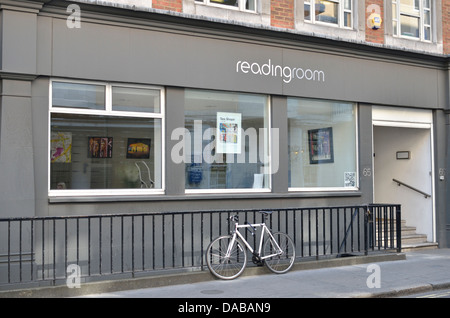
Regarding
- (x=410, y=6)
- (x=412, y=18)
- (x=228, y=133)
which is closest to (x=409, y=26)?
(x=412, y=18)

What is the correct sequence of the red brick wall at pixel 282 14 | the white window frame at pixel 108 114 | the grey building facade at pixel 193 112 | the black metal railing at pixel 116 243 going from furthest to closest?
1. the red brick wall at pixel 282 14
2. the white window frame at pixel 108 114
3. the grey building facade at pixel 193 112
4. the black metal railing at pixel 116 243

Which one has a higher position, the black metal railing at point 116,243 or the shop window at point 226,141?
the shop window at point 226,141

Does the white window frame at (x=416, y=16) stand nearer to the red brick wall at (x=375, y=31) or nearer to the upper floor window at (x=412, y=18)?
the upper floor window at (x=412, y=18)

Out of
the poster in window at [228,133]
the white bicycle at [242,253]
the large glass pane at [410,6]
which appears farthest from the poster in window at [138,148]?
the large glass pane at [410,6]

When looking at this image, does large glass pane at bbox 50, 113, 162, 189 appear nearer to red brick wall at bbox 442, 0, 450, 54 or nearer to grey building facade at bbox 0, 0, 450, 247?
grey building facade at bbox 0, 0, 450, 247

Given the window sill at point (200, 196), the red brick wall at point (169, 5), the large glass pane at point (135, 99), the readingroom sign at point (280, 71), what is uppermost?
the red brick wall at point (169, 5)

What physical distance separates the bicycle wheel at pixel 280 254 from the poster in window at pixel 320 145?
273 cm

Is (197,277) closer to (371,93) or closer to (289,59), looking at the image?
(289,59)

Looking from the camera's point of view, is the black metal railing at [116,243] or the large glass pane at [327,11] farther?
the large glass pane at [327,11]

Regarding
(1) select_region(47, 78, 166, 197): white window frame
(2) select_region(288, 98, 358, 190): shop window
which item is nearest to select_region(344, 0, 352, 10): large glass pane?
(2) select_region(288, 98, 358, 190): shop window

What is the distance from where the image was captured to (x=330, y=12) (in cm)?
1216

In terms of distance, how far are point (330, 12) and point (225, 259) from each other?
6.24 m

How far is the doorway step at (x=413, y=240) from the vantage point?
12.9 meters
